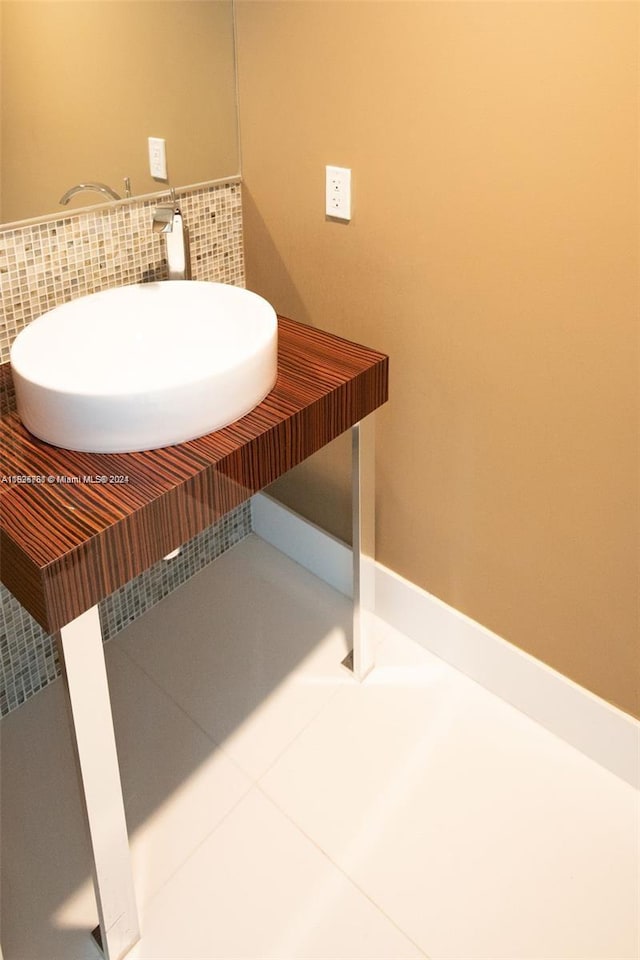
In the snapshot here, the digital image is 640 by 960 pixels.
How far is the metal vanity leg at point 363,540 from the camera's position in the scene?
160 centimetres

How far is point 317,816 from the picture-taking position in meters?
1.58

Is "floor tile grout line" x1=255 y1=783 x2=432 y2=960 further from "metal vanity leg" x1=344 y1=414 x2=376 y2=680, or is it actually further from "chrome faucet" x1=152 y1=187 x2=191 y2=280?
"chrome faucet" x1=152 y1=187 x2=191 y2=280

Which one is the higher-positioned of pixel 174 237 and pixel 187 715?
pixel 174 237

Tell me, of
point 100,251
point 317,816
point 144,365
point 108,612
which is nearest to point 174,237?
point 100,251

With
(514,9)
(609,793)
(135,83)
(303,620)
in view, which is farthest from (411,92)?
(609,793)

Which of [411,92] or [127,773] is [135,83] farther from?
[127,773]

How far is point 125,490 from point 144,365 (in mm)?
357

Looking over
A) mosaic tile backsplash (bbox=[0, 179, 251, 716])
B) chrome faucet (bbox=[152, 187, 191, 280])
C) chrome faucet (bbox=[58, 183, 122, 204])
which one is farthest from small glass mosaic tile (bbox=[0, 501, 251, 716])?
chrome faucet (bbox=[58, 183, 122, 204])

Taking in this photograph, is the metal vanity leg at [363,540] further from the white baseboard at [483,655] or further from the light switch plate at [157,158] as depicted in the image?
the light switch plate at [157,158]

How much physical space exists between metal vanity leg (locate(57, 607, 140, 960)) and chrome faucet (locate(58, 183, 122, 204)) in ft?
2.85

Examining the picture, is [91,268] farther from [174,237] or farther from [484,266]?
[484,266]

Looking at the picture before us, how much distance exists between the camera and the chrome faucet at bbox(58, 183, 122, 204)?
4.97 ft

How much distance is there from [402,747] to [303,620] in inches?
18.3

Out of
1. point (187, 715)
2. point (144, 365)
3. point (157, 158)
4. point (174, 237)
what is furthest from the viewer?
point (187, 715)
